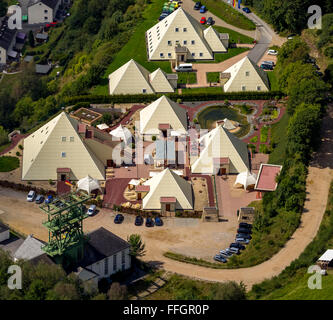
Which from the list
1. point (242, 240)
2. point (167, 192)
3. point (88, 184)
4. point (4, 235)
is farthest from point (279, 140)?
point (4, 235)

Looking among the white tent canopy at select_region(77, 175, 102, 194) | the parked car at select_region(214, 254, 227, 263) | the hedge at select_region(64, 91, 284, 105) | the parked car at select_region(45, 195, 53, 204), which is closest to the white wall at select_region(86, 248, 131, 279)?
the parked car at select_region(214, 254, 227, 263)

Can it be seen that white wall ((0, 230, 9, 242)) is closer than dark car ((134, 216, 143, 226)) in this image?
Yes

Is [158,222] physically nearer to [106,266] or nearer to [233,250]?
[233,250]

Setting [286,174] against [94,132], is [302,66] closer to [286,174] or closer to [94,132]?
[286,174]

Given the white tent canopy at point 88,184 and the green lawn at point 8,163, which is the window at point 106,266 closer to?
the white tent canopy at point 88,184

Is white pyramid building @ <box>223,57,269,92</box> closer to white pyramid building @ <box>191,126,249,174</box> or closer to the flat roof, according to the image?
white pyramid building @ <box>191,126,249,174</box>
